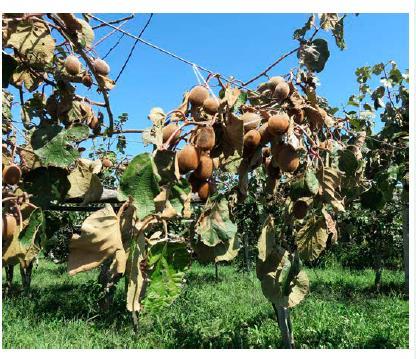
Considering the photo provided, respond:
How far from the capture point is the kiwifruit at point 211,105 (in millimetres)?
992

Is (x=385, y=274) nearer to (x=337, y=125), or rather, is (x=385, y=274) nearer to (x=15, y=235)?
(x=337, y=125)

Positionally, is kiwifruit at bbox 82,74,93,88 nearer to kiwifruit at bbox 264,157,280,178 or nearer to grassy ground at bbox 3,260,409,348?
kiwifruit at bbox 264,157,280,178

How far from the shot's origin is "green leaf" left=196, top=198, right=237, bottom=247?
1033mm

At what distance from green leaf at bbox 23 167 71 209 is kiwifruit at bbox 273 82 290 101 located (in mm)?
540

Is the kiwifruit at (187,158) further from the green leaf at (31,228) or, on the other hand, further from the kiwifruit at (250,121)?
the green leaf at (31,228)

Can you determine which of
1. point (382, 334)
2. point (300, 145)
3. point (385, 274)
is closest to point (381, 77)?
point (382, 334)

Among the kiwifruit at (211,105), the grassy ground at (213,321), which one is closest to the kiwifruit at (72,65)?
the kiwifruit at (211,105)

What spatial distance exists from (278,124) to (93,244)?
1.55 ft

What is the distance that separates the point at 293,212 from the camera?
1.33 metres

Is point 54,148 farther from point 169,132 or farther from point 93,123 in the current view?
point 93,123

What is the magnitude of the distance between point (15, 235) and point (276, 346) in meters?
2.94

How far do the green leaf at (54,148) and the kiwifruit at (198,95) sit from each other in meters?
0.30

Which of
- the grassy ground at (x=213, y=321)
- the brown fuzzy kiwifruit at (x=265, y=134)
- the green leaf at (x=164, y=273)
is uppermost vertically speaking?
the brown fuzzy kiwifruit at (x=265, y=134)

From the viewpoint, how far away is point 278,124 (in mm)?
1028
